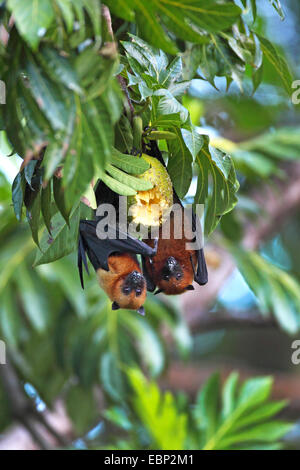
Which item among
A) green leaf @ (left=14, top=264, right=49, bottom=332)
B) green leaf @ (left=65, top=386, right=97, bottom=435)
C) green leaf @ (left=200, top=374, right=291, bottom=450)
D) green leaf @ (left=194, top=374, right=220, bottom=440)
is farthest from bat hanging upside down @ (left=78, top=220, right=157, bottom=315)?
green leaf @ (left=65, top=386, right=97, bottom=435)

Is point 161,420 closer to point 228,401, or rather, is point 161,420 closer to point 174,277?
point 228,401

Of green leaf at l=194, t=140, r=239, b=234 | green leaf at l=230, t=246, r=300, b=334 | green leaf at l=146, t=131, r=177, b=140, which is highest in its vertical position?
green leaf at l=146, t=131, r=177, b=140

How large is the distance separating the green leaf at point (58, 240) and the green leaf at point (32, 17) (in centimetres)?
29

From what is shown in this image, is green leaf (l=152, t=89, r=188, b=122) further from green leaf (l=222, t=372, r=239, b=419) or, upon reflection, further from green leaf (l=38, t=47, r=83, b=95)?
green leaf (l=222, t=372, r=239, b=419)

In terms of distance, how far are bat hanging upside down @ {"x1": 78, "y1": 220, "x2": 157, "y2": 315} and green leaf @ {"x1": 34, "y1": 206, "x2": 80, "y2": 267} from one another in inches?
2.5

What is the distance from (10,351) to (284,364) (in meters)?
2.65

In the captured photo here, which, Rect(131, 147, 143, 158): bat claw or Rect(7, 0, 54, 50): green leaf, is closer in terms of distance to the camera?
Rect(7, 0, 54, 50): green leaf

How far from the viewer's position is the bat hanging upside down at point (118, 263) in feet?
2.80

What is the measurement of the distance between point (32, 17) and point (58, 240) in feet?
1.08

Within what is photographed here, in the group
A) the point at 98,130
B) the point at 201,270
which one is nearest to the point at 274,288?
the point at 201,270

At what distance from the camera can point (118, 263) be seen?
3.05 ft

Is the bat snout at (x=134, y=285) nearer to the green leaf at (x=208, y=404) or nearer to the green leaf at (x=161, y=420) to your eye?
the green leaf at (x=161, y=420)

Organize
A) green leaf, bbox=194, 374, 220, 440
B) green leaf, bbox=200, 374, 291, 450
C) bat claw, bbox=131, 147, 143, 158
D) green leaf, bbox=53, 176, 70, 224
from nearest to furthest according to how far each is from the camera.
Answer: green leaf, bbox=53, 176, 70, 224
bat claw, bbox=131, 147, 143, 158
green leaf, bbox=200, 374, 291, 450
green leaf, bbox=194, 374, 220, 440

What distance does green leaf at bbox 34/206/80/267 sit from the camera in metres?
0.79
